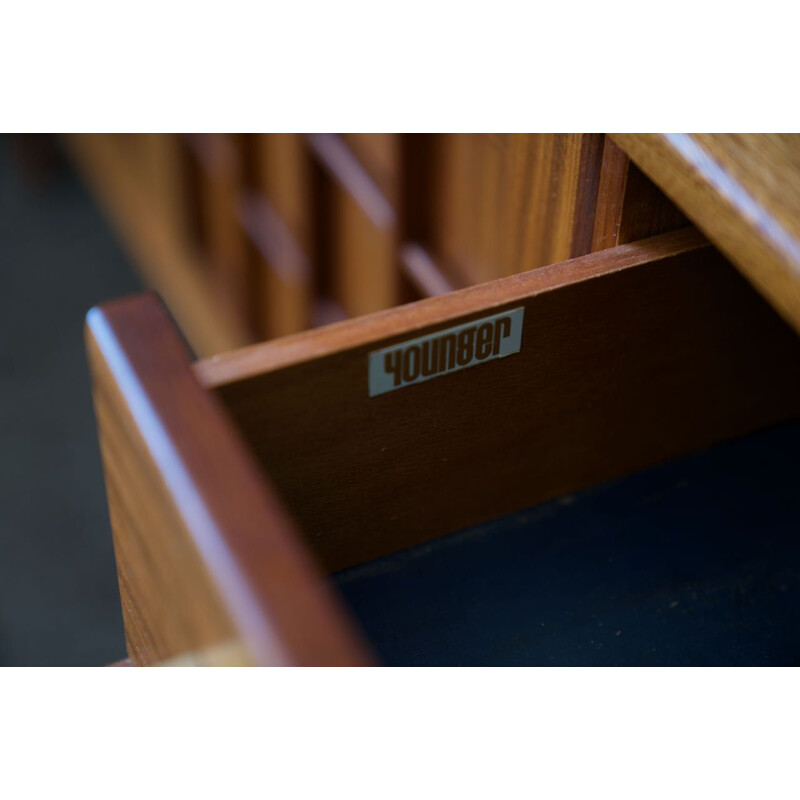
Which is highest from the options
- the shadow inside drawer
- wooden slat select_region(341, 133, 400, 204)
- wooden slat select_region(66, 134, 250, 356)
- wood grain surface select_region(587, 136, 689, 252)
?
wooden slat select_region(66, 134, 250, 356)

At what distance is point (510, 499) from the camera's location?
2.06 feet

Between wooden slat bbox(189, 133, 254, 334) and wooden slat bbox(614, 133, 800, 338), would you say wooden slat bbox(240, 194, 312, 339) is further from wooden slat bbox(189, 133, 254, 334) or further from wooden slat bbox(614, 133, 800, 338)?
wooden slat bbox(614, 133, 800, 338)

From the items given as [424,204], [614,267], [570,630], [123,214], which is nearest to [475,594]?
[570,630]

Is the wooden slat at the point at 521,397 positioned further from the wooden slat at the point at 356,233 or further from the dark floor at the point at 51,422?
the dark floor at the point at 51,422

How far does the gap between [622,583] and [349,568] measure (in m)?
0.14

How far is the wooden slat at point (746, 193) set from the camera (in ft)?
1.45

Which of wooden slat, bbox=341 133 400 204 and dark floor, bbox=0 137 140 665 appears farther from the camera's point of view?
dark floor, bbox=0 137 140 665

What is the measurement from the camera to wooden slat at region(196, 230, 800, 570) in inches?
19.4

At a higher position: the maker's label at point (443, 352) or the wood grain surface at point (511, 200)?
the wood grain surface at point (511, 200)

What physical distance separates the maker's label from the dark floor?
0.79m

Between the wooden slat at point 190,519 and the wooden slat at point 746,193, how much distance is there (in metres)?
0.21

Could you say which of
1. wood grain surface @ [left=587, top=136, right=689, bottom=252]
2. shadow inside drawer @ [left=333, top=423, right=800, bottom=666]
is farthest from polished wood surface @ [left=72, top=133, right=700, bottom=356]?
shadow inside drawer @ [left=333, top=423, right=800, bottom=666]

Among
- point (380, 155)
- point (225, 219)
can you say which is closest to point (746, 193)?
point (380, 155)

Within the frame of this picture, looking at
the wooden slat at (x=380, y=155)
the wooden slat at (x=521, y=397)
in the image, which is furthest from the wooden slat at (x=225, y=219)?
the wooden slat at (x=521, y=397)
